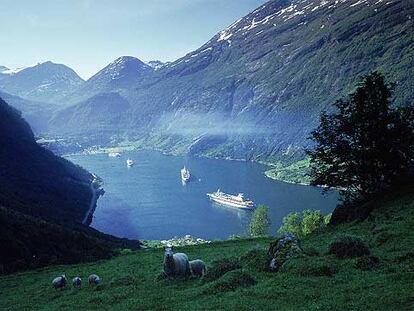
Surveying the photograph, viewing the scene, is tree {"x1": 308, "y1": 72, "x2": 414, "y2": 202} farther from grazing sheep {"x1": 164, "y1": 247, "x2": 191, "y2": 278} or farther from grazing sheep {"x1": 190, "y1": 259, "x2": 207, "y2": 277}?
grazing sheep {"x1": 164, "y1": 247, "x2": 191, "y2": 278}

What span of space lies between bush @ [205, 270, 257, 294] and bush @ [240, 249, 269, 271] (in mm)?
3222

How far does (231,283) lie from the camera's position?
88.3 ft

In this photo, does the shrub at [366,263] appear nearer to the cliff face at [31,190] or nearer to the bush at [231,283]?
the bush at [231,283]

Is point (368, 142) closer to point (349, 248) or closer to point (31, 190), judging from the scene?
point (349, 248)

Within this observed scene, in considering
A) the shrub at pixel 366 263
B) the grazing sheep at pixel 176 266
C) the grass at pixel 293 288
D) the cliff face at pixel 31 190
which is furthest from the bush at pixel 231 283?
the cliff face at pixel 31 190

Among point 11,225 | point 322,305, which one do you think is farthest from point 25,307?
point 11,225

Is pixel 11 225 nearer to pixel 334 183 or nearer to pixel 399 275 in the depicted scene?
pixel 334 183

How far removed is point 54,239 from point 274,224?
124m

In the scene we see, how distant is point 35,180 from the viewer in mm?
184250

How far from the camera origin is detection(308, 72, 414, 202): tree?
187 feet

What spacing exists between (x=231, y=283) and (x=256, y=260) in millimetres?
6531

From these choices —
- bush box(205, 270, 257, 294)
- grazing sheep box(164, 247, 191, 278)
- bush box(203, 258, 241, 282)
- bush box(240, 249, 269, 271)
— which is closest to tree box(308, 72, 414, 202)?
bush box(240, 249, 269, 271)

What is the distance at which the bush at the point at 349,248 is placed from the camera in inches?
1162

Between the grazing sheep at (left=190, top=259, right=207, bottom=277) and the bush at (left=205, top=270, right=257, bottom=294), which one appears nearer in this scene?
the bush at (left=205, top=270, right=257, bottom=294)
